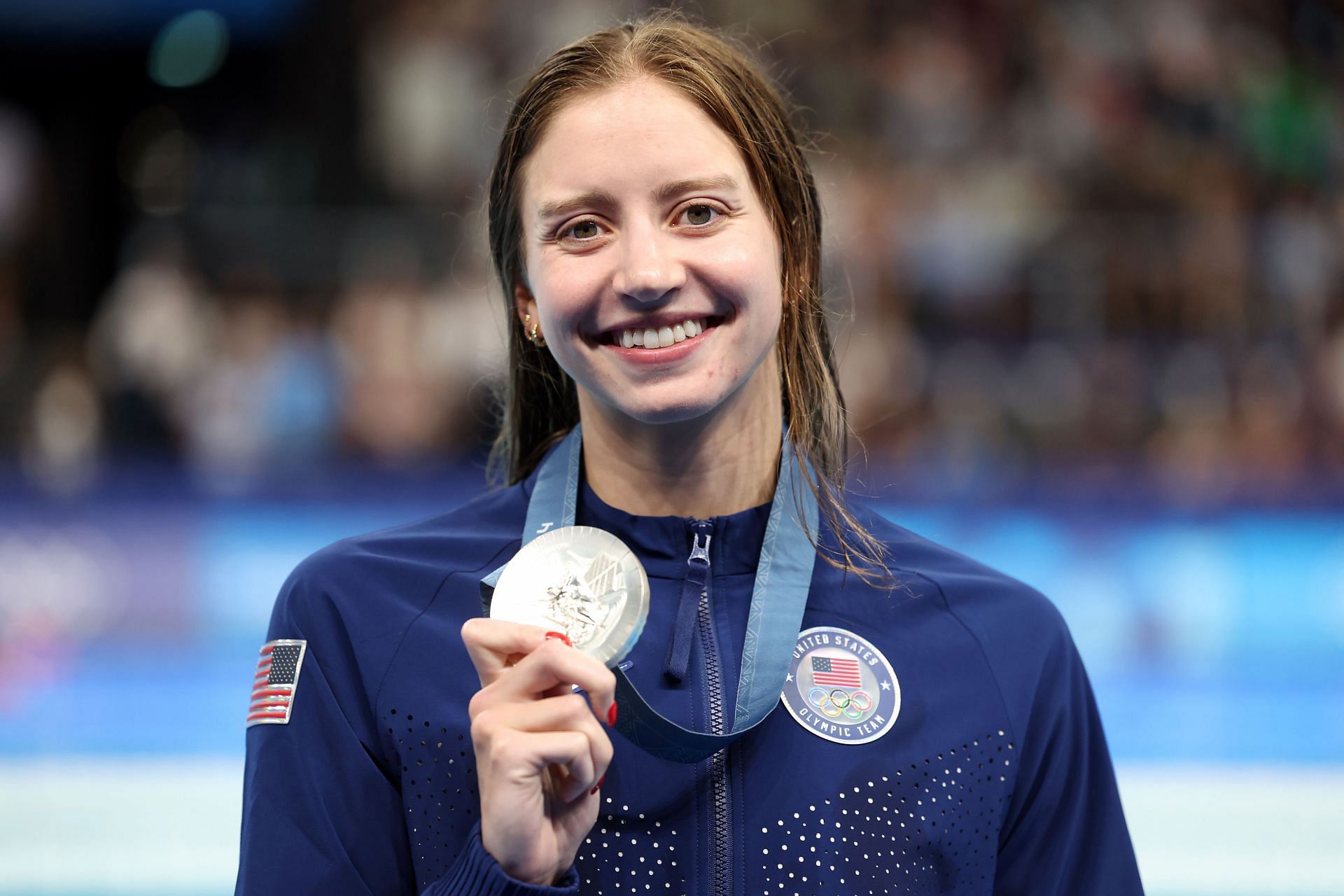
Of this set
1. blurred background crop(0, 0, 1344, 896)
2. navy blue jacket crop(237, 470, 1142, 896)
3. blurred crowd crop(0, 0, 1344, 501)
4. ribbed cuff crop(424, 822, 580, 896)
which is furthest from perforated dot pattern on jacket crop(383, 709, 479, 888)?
blurred crowd crop(0, 0, 1344, 501)

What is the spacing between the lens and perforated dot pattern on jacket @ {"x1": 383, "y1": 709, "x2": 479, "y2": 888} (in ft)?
5.35

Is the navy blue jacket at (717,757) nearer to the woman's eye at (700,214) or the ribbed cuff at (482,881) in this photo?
the ribbed cuff at (482,881)

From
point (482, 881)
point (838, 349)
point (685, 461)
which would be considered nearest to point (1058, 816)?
point (685, 461)

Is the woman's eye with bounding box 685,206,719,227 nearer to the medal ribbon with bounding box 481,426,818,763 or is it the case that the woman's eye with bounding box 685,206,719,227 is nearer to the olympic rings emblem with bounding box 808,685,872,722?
the medal ribbon with bounding box 481,426,818,763

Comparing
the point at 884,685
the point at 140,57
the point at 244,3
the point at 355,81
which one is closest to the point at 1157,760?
the point at 884,685

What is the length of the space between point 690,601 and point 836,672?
0.19 meters

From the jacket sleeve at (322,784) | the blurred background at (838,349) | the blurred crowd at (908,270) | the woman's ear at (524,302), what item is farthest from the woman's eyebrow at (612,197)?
the blurred crowd at (908,270)

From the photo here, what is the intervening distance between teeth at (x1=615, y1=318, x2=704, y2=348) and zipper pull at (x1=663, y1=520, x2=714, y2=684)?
244 mm

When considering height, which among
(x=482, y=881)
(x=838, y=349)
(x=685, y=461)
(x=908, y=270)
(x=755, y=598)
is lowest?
(x=482, y=881)

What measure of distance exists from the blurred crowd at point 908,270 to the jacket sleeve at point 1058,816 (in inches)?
155

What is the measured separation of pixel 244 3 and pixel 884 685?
9.49 metres

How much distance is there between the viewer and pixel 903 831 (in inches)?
65.6

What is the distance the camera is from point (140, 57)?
1068cm

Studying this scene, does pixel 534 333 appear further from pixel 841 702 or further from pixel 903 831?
pixel 903 831
